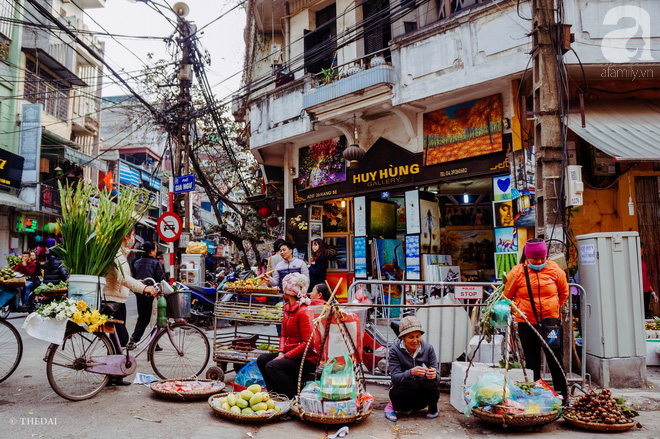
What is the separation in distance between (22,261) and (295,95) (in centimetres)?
899

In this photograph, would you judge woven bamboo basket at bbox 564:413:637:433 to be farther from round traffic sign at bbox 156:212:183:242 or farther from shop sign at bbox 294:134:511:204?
round traffic sign at bbox 156:212:183:242

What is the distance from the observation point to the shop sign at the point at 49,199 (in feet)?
65.7

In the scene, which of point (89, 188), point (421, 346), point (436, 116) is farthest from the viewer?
point (436, 116)

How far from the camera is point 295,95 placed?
12.7 m

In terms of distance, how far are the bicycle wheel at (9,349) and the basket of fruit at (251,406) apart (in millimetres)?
2656

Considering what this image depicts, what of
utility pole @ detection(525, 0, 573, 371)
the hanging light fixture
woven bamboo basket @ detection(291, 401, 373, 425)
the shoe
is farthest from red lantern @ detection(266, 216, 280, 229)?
woven bamboo basket @ detection(291, 401, 373, 425)

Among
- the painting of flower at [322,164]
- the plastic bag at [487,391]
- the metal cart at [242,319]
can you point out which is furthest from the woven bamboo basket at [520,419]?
the painting of flower at [322,164]

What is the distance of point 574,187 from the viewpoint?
5.79 meters

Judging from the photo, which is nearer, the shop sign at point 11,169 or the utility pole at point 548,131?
the utility pole at point 548,131

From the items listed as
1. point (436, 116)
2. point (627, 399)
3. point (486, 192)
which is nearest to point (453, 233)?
point (486, 192)

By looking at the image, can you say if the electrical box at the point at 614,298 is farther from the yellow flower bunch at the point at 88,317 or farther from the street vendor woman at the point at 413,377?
the yellow flower bunch at the point at 88,317

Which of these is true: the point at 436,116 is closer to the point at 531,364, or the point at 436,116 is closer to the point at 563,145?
the point at 563,145

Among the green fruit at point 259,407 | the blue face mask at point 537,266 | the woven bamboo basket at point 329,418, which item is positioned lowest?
the woven bamboo basket at point 329,418

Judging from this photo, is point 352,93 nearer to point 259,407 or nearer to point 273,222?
point 273,222
